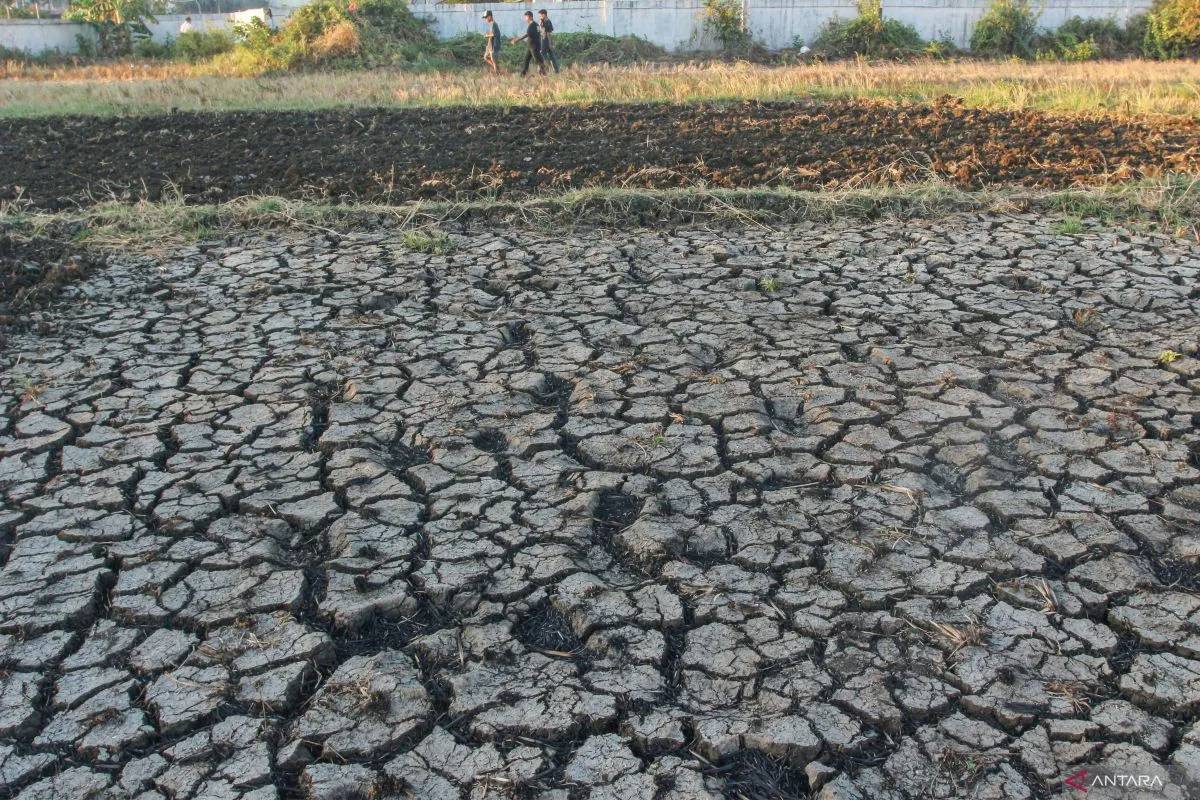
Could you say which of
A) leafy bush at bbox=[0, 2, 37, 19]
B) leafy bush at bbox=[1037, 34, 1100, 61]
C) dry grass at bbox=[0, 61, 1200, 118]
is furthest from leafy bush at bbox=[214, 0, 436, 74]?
leafy bush at bbox=[1037, 34, 1100, 61]

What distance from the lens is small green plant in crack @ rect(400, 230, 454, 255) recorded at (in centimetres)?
649

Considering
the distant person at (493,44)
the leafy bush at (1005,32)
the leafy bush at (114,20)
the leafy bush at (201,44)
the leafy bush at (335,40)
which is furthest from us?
the leafy bush at (114,20)

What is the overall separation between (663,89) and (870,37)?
10.1 meters

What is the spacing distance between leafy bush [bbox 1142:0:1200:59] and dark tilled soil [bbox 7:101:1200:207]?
40.6 ft

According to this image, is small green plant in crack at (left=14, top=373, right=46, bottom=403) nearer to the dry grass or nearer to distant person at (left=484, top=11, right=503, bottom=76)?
the dry grass

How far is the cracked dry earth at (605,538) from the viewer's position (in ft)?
8.61

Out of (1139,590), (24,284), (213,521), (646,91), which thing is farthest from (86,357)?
(646,91)

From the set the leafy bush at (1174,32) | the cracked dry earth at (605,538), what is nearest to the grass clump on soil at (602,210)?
the cracked dry earth at (605,538)

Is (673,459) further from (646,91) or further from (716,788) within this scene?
(646,91)

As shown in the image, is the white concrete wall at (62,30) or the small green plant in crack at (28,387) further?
the white concrete wall at (62,30)

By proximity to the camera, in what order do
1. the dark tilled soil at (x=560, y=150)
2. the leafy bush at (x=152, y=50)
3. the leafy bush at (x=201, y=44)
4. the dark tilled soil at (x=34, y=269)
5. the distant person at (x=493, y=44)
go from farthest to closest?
the leafy bush at (x=152, y=50)
the leafy bush at (x=201, y=44)
the distant person at (x=493, y=44)
the dark tilled soil at (x=560, y=150)
the dark tilled soil at (x=34, y=269)

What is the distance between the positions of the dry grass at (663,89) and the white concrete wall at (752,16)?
20.1 feet

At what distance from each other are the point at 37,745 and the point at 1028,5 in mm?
23931

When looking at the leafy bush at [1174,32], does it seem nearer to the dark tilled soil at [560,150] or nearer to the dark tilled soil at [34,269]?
the dark tilled soil at [560,150]
